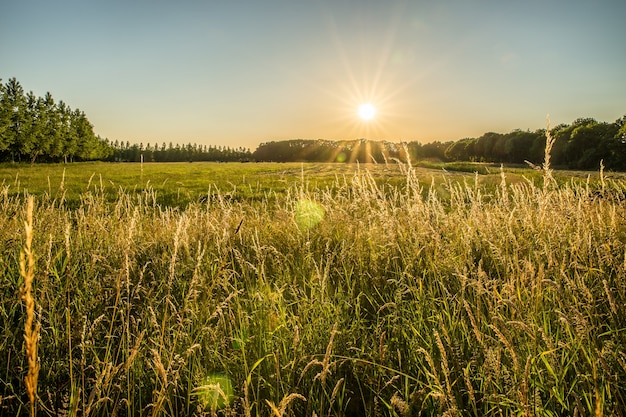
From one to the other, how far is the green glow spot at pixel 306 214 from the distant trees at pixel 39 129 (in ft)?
152

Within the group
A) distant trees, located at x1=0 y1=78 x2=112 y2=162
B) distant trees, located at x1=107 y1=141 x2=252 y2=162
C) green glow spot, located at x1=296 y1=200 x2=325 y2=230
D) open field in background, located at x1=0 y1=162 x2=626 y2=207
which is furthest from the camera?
distant trees, located at x1=107 y1=141 x2=252 y2=162

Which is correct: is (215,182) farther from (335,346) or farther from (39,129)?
(39,129)

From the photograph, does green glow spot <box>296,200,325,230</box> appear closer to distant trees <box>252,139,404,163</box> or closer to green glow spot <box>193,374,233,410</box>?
green glow spot <box>193,374,233,410</box>

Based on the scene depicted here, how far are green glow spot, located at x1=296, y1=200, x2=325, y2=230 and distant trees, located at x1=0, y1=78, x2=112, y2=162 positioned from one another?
46.4m

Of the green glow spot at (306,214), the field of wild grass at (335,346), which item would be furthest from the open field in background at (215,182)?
the field of wild grass at (335,346)

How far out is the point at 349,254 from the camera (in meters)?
3.49

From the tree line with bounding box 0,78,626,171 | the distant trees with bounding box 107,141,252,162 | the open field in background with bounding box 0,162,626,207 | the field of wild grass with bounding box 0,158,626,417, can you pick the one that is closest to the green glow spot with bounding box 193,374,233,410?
the field of wild grass with bounding box 0,158,626,417

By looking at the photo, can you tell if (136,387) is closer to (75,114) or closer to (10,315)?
(10,315)

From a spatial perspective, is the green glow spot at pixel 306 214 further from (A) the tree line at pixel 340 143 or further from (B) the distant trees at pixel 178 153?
(B) the distant trees at pixel 178 153

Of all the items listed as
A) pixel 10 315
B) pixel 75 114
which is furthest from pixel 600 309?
pixel 75 114

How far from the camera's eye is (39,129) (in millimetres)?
60344

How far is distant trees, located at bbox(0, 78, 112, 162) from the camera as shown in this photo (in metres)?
53.8

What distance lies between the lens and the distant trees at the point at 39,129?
53.8 meters

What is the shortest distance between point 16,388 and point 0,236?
258cm
